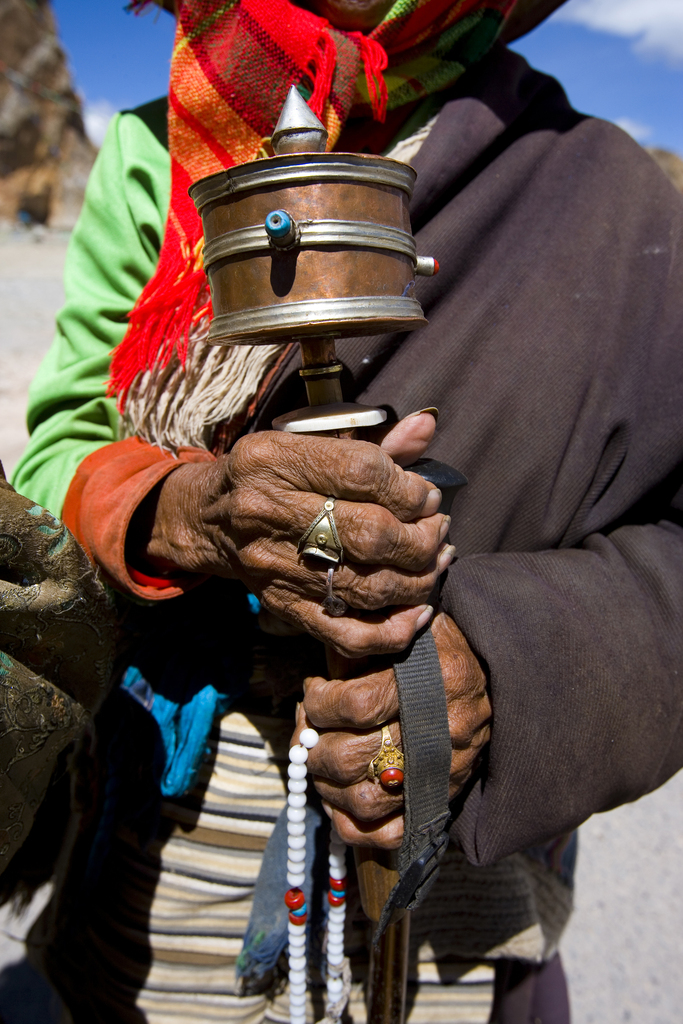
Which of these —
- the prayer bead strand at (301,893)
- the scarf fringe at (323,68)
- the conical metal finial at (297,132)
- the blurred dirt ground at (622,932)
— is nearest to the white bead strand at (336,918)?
the prayer bead strand at (301,893)

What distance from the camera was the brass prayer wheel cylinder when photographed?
689 mm

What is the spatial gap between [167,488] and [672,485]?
2.86 ft

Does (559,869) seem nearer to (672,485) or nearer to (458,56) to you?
(672,485)

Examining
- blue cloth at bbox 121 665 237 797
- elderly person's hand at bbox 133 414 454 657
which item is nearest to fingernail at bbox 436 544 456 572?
elderly person's hand at bbox 133 414 454 657

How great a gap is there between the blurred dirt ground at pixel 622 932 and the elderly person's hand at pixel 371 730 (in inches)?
44.2

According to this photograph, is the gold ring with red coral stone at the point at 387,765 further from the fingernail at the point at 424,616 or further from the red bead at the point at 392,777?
the fingernail at the point at 424,616

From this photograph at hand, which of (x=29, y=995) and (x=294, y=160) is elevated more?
(x=294, y=160)

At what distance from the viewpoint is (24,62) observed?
2094 centimetres

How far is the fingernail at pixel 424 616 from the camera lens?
2.85ft

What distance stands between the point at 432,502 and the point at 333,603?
177 millimetres

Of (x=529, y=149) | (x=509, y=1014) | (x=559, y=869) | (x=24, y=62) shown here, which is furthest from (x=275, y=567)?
(x=24, y=62)

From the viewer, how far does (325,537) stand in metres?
0.78

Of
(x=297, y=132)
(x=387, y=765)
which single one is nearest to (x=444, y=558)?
(x=387, y=765)

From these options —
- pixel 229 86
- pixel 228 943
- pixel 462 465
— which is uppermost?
pixel 229 86
